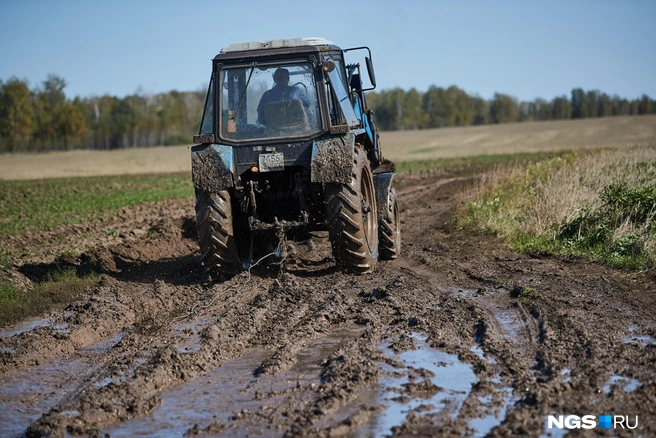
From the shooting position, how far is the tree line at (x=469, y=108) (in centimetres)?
9781

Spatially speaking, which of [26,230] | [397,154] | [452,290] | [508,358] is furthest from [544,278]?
[397,154]

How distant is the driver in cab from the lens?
8.87m

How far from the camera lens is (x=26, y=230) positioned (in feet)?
48.9

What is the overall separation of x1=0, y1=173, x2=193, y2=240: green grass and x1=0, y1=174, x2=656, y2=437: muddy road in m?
6.59

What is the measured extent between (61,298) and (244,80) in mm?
3252

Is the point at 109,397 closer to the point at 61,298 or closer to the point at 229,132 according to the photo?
the point at 61,298

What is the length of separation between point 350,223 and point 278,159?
1100 mm

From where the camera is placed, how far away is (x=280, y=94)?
29.1 ft

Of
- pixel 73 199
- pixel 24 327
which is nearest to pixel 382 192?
pixel 24 327

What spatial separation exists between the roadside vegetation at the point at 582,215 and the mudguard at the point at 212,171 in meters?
4.43

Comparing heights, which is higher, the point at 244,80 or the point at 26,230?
the point at 244,80

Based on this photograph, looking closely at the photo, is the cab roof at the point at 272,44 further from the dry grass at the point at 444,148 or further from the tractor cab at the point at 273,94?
the dry grass at the point at 444,148

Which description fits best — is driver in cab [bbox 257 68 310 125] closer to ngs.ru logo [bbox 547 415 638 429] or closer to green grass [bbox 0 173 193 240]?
ngs.ru logo [bbox 547 415 638 429]

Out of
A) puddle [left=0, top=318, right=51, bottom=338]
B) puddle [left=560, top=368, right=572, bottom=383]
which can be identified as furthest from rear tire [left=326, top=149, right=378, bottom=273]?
puddle [left=560, top=368, right=572, bottom=383]
